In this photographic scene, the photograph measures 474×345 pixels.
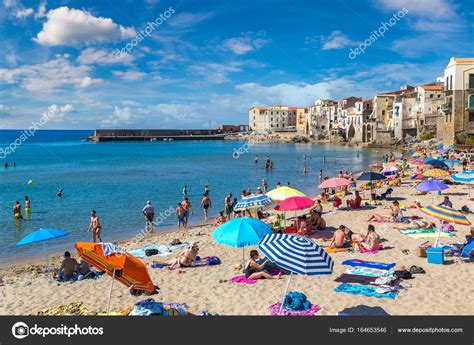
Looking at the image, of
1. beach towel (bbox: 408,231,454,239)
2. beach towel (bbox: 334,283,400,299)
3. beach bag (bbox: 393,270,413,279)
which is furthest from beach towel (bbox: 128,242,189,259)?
beach towel (bbox: 408,231,454,239)

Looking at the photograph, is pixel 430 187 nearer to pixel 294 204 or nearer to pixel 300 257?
pixel 294 204

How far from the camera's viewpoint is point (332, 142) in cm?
9094

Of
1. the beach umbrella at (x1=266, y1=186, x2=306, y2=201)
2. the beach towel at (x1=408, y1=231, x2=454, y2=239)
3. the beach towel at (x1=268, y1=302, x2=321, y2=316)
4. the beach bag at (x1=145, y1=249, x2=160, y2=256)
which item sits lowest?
the beach bag at (x1=145, y1=249, x2=160, y2=256)

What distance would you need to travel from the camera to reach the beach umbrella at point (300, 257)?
241 inches

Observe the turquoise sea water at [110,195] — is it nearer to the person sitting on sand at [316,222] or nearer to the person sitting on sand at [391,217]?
the person sitting on sand at [316,222]

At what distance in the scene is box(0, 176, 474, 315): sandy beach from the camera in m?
7.42

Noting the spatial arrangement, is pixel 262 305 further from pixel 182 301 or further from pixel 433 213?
pixel 433 213

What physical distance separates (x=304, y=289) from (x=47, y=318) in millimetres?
5675

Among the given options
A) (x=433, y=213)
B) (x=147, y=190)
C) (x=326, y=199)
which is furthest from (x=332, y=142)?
(x=433, y=213)

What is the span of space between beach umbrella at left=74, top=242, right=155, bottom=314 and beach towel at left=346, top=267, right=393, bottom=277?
457cm

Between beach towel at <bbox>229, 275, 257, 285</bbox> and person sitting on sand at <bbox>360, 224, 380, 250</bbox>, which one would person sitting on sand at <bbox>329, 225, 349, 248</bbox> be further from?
beach towel at <bbox>229, 275, 257, 285</bbox>

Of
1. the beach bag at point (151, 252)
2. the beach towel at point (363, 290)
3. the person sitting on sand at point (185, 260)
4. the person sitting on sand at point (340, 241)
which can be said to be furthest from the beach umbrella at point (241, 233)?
the beach bag at point (151, 252)

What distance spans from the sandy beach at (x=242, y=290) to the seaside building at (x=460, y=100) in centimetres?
3585

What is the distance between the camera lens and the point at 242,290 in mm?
8477
